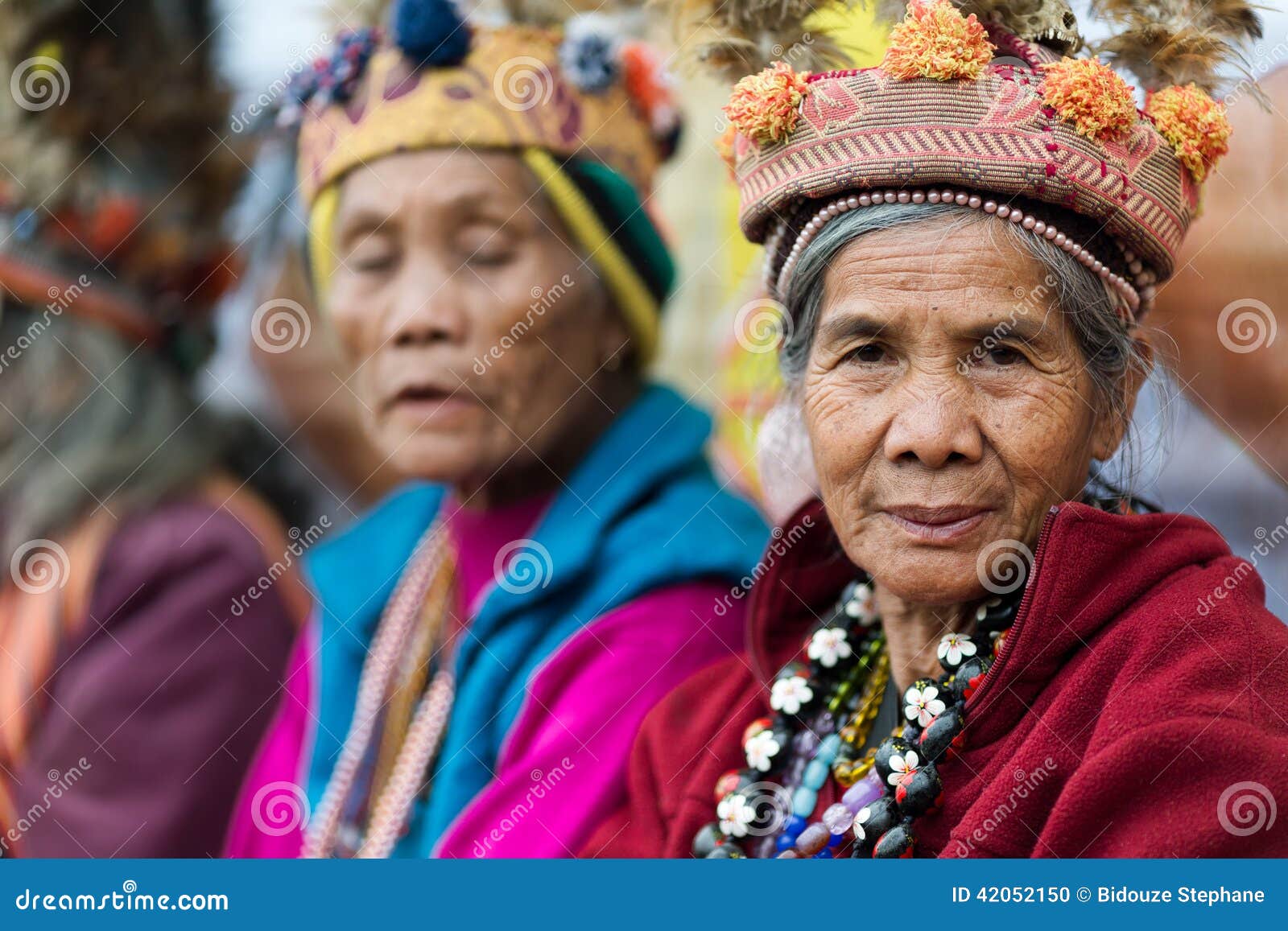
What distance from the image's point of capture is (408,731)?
335 cm

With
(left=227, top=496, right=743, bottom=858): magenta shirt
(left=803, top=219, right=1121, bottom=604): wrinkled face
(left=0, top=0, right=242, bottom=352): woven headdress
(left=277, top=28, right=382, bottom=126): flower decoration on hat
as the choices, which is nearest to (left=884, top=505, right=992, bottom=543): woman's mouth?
(left=803, top=219, right=1121, bottom=604): wrinkled face

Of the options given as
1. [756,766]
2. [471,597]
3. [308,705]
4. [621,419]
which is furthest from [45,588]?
[756,766]

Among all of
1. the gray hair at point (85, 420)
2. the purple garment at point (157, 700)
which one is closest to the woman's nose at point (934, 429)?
the purple garment at point (157, 700)

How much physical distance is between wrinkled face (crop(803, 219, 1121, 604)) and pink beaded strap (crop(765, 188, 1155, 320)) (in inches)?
1.7

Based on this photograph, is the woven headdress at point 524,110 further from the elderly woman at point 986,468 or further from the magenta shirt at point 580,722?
the elderly woman at point 986,468

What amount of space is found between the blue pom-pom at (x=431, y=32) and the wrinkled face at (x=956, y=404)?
1.48 meters

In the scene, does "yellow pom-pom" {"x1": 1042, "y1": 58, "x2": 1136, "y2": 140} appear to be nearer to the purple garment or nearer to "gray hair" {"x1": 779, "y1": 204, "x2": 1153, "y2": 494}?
"gray hair" {"x1": 779, "y1": 204, "x2": 1153, "y2": 494}

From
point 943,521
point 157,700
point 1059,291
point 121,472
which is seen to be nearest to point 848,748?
point 943,521

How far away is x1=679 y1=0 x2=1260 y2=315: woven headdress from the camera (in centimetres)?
218

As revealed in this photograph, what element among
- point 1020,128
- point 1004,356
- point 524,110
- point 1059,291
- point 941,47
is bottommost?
point 1004,356

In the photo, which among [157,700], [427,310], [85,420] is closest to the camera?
[427,310]

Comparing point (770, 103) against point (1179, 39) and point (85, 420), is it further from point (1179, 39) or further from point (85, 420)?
point (85, 420)

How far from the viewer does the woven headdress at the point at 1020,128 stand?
7.16 ft

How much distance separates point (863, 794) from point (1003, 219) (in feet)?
3.22
